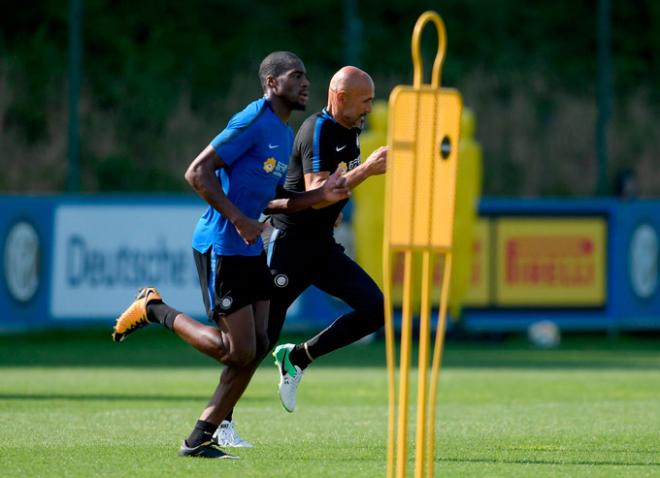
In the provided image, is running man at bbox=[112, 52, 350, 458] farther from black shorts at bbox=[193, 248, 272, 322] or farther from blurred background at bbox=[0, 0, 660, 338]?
blurred background at bbox=[0, 0, 660, 338]

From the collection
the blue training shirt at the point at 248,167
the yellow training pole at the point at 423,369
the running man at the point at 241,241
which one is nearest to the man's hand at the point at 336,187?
the running man at the point at 241,241

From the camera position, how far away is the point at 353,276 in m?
10.8

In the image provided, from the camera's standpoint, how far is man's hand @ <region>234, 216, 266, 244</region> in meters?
9.02

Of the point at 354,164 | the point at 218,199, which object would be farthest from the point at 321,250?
the point at 218,199

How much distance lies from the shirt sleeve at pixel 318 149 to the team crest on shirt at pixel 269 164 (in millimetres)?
1113

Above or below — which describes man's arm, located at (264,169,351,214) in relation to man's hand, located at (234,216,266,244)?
above

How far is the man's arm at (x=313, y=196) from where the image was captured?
372 inches

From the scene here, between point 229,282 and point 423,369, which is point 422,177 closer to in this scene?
point 423,369

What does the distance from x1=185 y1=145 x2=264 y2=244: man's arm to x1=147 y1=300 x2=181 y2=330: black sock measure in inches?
36.3

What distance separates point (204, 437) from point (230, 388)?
327 millimetres

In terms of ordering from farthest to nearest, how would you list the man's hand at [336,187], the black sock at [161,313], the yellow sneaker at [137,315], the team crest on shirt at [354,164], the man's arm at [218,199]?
the team crest on shirt at [354,164]
the yellow sneaker at [137,315]
the black sock at [161,313]
the man's hand at [336,187]
the man's arm at [218,199]

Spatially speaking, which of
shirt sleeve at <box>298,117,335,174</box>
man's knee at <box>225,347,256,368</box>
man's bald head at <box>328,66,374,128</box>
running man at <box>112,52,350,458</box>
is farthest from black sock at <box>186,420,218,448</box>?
man's bald head at <box>328,66,374,128</box>

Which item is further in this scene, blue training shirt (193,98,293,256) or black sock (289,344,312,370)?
black sock (289,344,312,370)

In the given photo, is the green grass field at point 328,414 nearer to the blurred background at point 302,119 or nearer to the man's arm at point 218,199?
the man's arm at point 218,199
